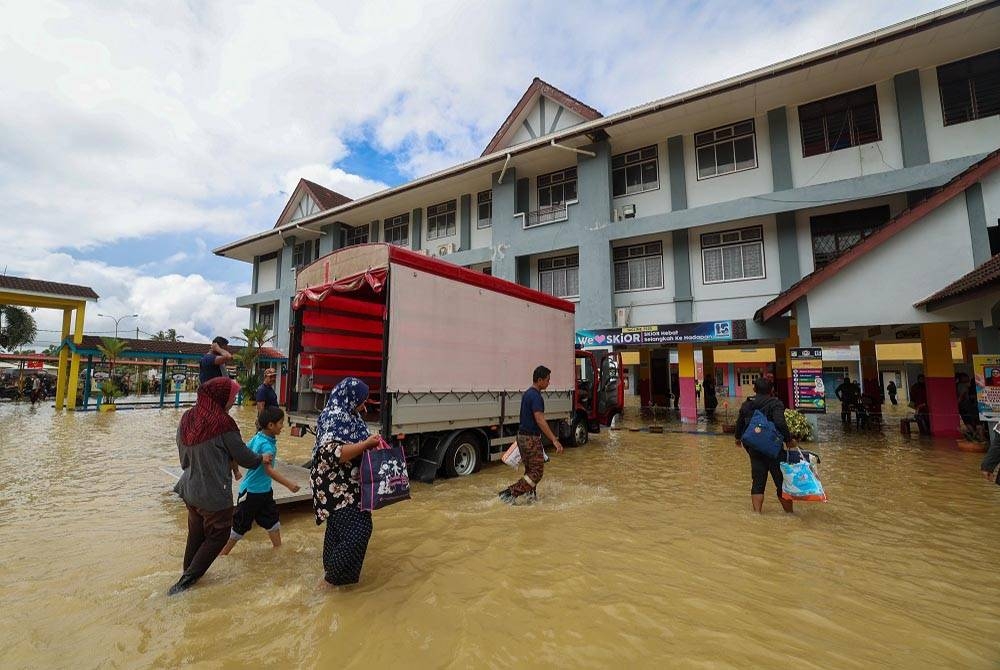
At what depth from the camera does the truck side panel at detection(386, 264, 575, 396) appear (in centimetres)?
636

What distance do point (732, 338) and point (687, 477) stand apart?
7.67 metres

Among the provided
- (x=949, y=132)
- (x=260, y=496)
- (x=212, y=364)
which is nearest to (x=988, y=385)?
(x=949, y=132)

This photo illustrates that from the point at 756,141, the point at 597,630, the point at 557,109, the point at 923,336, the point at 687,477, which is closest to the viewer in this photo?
the point at 597,630

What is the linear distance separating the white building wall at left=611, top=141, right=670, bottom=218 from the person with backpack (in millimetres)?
11744

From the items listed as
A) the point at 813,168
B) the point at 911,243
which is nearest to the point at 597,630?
the point at 911,243

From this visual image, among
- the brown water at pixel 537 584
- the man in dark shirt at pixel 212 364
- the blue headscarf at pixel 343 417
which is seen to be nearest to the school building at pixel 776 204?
the brown water at pixel 537 584

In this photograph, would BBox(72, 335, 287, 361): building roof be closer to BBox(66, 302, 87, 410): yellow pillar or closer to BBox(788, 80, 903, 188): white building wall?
BBox(66, 302, 87, 410): yellow pillar

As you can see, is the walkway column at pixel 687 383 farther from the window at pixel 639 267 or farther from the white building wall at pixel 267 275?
the white building wall at pixel 267 275

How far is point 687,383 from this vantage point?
15.8 metres

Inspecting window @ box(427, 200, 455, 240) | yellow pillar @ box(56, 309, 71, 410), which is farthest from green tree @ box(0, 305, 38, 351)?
window @ box(427, 200, 455, 240)

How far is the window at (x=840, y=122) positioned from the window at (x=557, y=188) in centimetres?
750

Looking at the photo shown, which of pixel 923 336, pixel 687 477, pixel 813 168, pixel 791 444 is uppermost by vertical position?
pixel 813 168

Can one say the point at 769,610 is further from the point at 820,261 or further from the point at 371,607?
the point at 820,261

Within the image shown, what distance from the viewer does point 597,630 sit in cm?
296
